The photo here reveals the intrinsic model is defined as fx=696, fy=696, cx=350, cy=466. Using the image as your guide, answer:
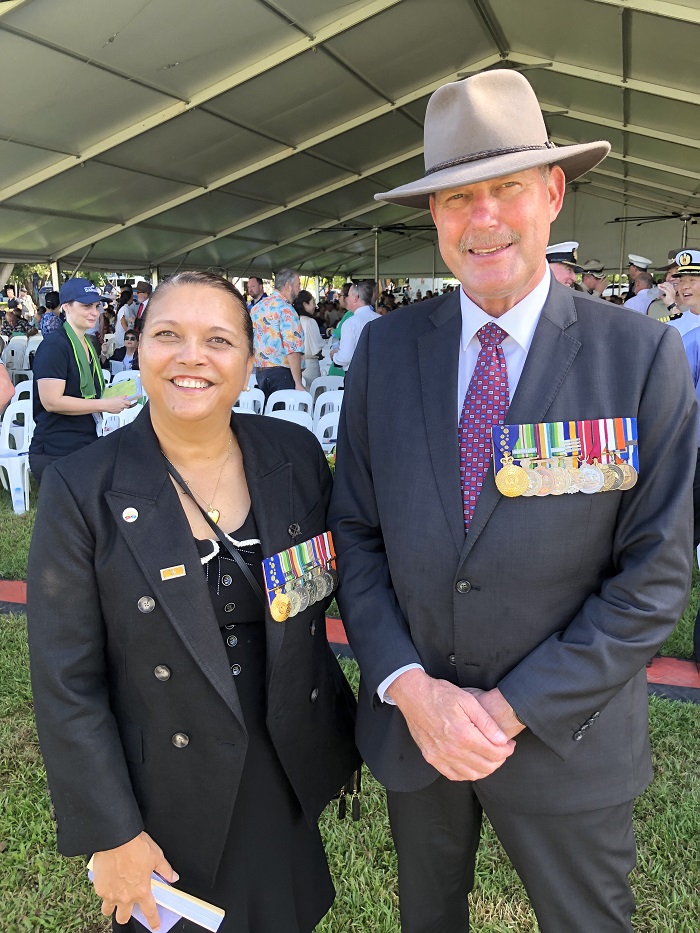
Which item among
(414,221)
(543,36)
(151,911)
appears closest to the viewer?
(151,911)

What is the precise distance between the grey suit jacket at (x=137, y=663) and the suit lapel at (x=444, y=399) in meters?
0.35

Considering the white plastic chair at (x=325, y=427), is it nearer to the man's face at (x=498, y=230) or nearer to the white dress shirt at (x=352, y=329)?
the white dress shirt at (x=352, y=329)

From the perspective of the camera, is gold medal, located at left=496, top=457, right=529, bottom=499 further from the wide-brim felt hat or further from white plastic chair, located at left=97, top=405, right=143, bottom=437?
white plastic chair, located at left=97, top=405, right=143, bottom=437

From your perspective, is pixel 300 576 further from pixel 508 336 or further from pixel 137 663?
pixel 508 336

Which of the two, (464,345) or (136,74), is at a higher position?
(136,74)

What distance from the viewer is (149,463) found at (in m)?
1.42

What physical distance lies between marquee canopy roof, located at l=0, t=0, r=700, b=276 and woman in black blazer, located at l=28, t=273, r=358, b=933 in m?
7.14

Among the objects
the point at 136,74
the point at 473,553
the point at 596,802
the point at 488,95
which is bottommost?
the point at 596,802

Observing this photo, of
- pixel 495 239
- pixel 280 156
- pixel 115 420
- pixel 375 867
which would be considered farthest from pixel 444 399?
pixel 280 156

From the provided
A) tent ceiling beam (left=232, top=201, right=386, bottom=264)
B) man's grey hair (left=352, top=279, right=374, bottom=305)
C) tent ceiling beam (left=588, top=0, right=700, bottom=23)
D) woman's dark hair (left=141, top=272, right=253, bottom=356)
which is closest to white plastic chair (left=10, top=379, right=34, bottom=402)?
man's grey hair (left=352, top=279, right=374, bottom=305)

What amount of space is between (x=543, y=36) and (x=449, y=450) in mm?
10990

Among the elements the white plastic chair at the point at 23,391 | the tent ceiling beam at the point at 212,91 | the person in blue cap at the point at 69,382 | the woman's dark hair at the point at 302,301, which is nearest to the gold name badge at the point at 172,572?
the person in blue cap at the point at 69,382

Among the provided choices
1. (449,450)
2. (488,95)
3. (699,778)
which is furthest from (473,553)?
(699,778)

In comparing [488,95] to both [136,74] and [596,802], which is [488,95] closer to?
[596,802]
